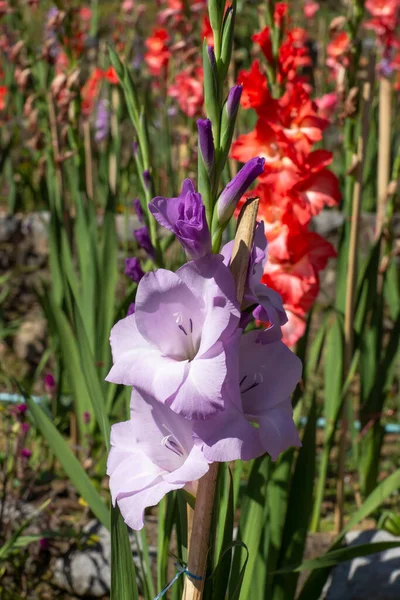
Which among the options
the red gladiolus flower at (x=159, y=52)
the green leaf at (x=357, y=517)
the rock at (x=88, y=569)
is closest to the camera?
the green leaf at (x=357, y=517)

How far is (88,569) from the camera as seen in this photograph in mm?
1625

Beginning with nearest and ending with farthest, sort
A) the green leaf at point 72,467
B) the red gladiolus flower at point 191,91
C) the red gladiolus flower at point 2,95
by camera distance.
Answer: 1. the green leaf at point 72,467
2. the red gladiolus flower at point 191,91
3. the red gladiolus flower at point 2,95

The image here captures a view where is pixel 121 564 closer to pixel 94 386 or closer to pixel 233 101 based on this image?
pixel 94 386

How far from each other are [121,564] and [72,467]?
27 centimetres

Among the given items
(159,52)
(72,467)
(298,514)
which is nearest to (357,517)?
(298,514)

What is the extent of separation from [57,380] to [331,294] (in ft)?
5.59

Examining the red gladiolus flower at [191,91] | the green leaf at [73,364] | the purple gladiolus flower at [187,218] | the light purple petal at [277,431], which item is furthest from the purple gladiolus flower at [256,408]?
the red gladiolus flower at [191,91]

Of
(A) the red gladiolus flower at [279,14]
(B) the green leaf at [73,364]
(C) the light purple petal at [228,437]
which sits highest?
(A) the red gladiolus flower at [279,14]

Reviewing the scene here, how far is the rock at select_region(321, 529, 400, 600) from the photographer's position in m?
1.51

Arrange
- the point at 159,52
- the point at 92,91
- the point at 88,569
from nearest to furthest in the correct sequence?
the point at 88,569, the point at 159,52, the point at 92,91

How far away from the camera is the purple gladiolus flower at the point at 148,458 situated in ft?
2.30

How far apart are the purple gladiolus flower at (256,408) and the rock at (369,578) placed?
930mm

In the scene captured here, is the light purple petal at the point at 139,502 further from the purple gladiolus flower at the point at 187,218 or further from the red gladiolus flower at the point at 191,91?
the red gladiolus flower at the point at 191,91

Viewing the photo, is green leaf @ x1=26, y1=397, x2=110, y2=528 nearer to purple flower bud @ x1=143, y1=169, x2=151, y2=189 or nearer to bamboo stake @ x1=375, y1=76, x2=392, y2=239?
purple flower bud @ x1=143, y1=169, x2=151, y2=189
